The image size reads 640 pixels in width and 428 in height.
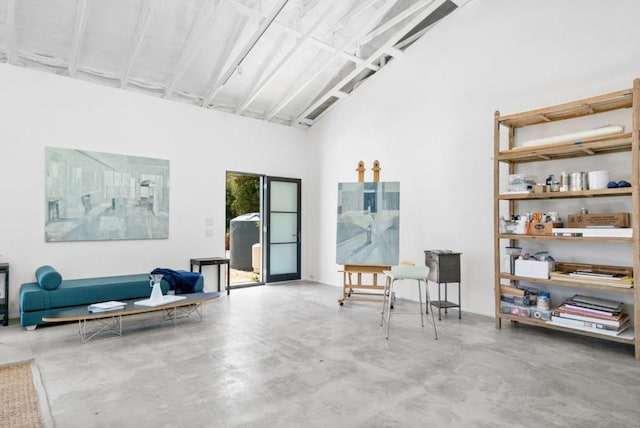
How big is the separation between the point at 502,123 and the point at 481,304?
2348 millimetres

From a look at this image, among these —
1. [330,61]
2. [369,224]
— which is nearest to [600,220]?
[369,224]

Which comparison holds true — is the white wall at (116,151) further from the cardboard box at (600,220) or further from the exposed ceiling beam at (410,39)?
the cardboard box at (600,220)

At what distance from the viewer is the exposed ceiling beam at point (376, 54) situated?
4.83m

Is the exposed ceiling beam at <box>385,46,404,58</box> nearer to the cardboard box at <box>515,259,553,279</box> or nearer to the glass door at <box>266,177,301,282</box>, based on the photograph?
the glass door at <box>266,177,301,282</box>

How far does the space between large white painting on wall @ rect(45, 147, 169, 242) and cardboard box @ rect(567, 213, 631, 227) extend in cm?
550

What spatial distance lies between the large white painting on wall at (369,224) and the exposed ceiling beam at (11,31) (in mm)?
4377

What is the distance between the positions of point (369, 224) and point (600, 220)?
8.97 feet

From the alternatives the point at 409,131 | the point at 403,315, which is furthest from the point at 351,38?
the point at 403,315

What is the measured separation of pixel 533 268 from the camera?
3.92 metres

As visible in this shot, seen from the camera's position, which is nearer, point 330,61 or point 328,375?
point 328,375

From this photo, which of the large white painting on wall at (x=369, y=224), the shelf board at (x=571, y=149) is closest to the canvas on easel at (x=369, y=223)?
the large white painting on wall at (x=369, y=224)

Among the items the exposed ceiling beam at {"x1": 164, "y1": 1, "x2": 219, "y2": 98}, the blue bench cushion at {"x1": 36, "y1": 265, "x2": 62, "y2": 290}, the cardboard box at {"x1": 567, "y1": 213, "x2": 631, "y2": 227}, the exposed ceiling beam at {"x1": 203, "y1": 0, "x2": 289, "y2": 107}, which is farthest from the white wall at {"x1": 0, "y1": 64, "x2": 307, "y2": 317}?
the cardboard box at {"x1": 567, "y1": 213, "x2": 631, "y2": 227}

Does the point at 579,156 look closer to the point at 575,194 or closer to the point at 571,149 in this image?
the point at 571,149

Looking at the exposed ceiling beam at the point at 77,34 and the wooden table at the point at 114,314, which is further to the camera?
the exposed ceiling beam at the point at 77,34
